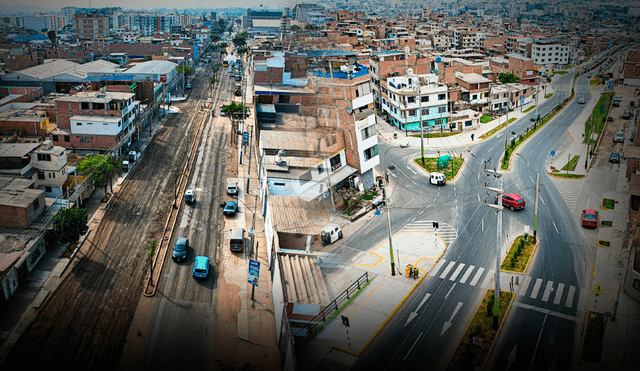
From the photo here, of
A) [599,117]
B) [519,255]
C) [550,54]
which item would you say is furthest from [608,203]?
[550,54]

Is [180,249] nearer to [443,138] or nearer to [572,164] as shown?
[443,138]

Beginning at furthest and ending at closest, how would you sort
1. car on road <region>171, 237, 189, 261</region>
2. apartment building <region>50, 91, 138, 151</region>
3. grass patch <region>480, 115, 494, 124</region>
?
grass patch <region>480, 115, 494, 124</region>, apartment building <region>50, 91, 138, 151</region>, car on road <region>171, 237, 189, 261</region>

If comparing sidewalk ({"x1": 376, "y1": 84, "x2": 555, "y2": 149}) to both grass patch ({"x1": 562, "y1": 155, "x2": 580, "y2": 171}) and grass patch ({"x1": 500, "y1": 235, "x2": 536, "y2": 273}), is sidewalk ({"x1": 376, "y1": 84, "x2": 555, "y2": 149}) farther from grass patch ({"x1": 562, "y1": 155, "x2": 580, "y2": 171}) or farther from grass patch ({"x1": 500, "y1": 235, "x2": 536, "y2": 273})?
grass patch ({"x1": 500, "y1": 235, "x2": 536, "y2": 273})

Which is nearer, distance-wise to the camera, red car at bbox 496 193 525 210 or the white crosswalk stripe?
red car at bbox 496 193 525 210

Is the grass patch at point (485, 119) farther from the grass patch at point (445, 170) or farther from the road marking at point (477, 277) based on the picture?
the road marking at point (477, 277)

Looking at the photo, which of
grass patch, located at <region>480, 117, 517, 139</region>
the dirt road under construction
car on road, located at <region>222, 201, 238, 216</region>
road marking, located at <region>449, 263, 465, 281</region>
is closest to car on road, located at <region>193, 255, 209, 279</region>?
the dirt road under construction

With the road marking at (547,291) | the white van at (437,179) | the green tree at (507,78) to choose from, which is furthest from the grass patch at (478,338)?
the green tree at (507,78)
